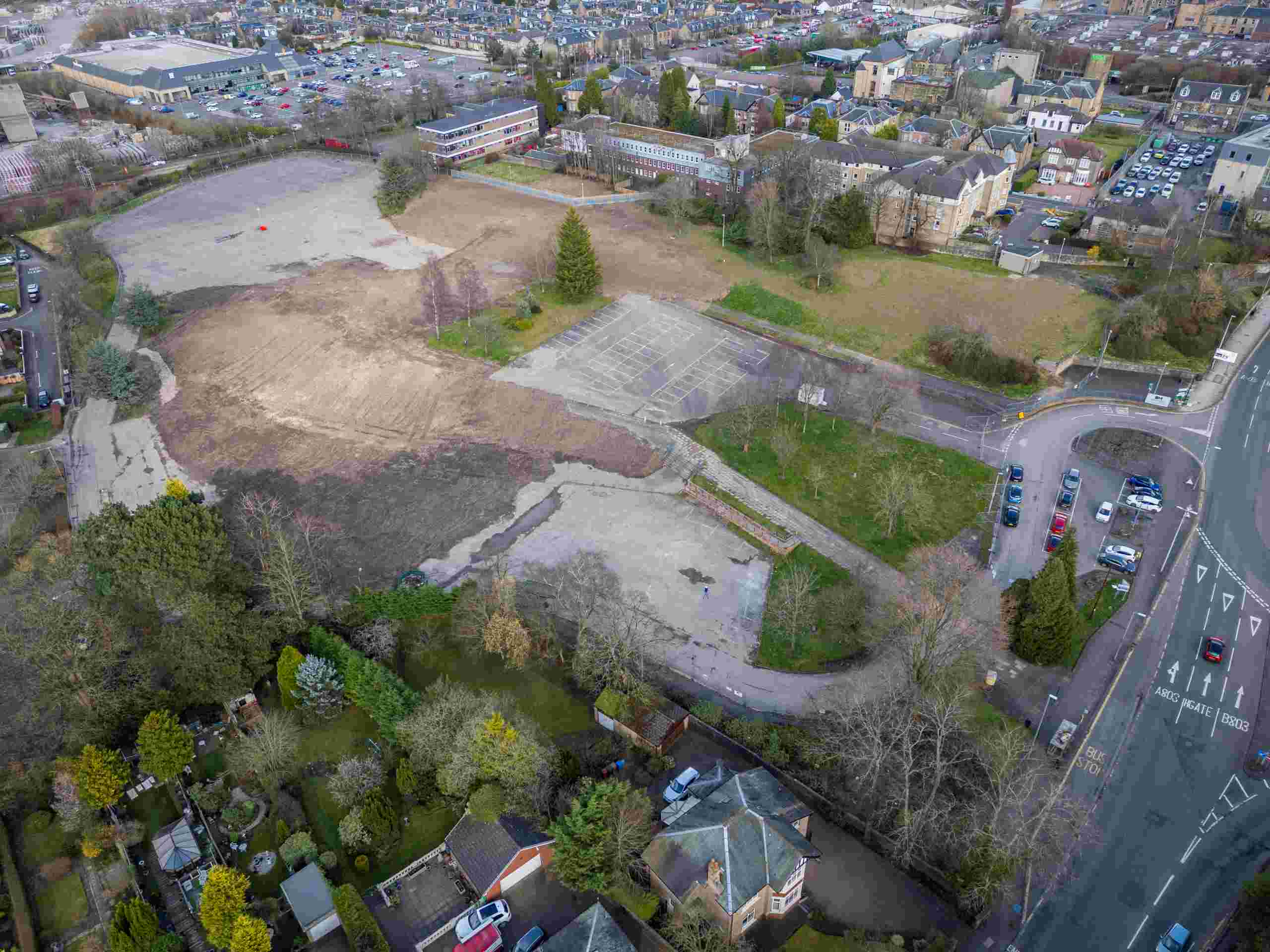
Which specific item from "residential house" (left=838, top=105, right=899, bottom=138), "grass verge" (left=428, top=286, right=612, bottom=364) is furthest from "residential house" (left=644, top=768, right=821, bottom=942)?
"residential house" (left=838, top=105, right=899, bottom=138)

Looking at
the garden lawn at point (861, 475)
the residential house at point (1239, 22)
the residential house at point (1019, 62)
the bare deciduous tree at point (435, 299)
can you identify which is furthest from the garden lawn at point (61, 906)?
the residential house at point (1239, 22)

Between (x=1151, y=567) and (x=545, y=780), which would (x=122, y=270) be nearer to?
(x=545, y=780)

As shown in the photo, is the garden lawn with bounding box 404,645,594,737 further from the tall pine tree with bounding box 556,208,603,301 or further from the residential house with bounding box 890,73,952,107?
the residential house with bounding box 890,73,952,107

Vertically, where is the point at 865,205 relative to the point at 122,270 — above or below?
above

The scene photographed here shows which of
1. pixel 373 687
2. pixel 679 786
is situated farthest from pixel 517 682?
pixel 679 786

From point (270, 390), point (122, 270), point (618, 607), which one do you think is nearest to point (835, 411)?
point (618, 607)

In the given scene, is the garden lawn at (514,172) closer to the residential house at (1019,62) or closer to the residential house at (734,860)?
the residential house at (1019,62)
